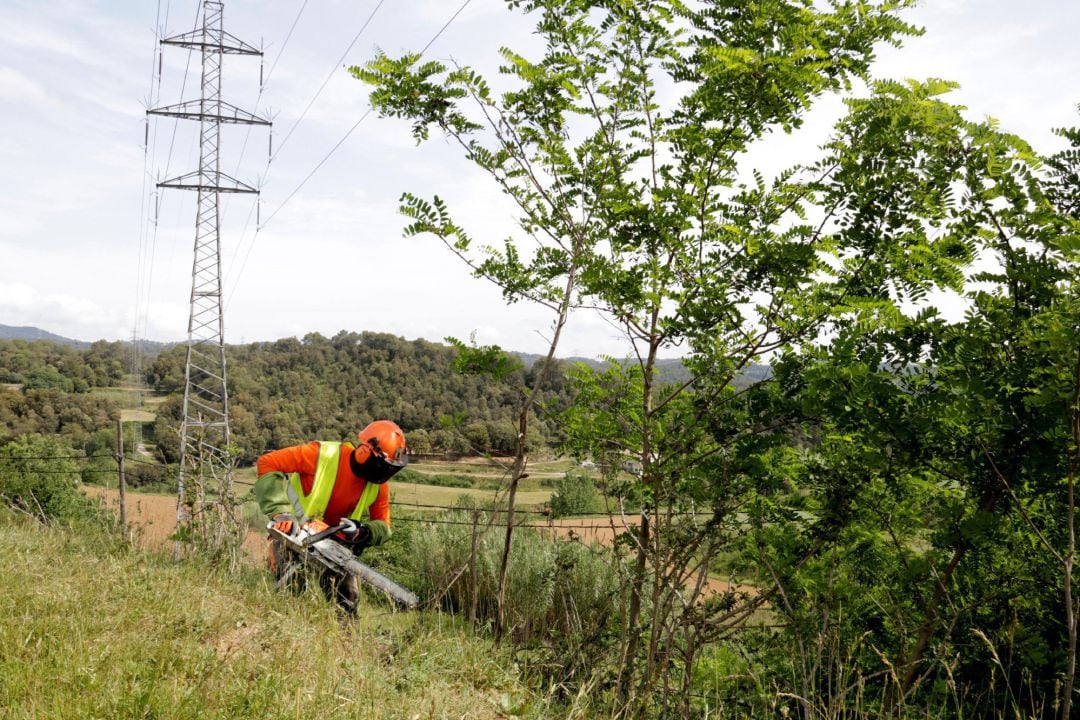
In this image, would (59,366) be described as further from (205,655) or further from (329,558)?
(205,655)

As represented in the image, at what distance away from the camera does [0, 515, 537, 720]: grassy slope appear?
2389 mm

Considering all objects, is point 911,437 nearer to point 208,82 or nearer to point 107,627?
point 107,627

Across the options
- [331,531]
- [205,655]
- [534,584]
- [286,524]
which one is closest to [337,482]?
[331,531]

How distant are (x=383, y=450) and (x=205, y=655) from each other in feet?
6.94

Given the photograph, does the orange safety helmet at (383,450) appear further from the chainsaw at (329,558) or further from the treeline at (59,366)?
the treeline at (59,366)

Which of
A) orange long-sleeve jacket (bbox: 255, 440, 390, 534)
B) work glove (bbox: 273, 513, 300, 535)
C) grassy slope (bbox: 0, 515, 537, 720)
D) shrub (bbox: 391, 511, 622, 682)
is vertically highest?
orange long-sleeve jacket (bbox: 255, 440, 390, 534)

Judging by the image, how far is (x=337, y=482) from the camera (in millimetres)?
5141

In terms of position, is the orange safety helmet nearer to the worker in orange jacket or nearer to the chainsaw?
the worker in orange jacket

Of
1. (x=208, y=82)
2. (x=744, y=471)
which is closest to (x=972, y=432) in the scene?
(x=744, y=471)

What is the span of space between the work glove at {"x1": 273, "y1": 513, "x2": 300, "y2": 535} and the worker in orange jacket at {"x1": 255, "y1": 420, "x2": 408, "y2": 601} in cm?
16

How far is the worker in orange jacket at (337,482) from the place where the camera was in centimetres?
486

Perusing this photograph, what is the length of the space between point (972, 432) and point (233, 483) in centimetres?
545

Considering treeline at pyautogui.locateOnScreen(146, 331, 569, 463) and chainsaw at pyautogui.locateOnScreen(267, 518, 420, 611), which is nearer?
chainsaw at pyautogui.locateOnScreen(267, 518, 420, 611)

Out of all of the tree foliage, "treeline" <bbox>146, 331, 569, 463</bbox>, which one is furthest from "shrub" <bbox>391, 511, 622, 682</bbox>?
"treeline" <bbox>146, 331, 569, 463</bbox>
